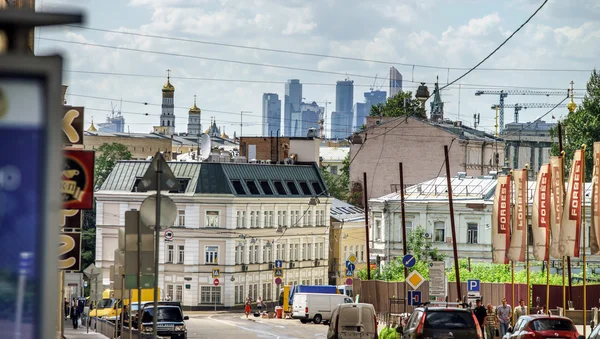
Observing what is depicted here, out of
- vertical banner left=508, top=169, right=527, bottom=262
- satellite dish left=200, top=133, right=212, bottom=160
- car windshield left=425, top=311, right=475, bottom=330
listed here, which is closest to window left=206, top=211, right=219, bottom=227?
satellite dish left=200, top=133, right=212, bottom=160

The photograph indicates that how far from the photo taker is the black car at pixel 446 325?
86.6ft

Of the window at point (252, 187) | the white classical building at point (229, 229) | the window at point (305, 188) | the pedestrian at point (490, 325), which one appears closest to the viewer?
the pedestrian at point (490, 325)

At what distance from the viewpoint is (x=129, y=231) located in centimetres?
2217

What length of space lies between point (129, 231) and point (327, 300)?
46038 millimetres

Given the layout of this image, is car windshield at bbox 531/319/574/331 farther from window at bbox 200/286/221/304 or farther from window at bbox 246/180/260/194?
window at bbox 246/180/260/194

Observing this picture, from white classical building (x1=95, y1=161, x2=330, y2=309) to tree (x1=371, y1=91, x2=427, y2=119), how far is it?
24.1 meters

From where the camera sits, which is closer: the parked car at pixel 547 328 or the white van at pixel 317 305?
the parked car at pixel 547 328

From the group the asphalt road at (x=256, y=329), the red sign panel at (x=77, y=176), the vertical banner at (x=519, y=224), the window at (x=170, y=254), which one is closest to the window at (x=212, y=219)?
the window at (x=170, y=254)

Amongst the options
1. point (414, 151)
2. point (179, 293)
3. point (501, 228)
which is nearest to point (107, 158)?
point (414, 151)

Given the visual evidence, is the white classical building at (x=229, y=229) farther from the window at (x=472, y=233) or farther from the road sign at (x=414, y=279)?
the road sign at (x=414, y=279)

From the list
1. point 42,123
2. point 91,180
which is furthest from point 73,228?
point 42,123

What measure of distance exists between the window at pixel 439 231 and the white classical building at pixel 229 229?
18.2 meters

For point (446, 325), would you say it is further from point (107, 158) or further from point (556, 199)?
point (107, 158)

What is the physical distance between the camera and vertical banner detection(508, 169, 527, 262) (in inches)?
1577
